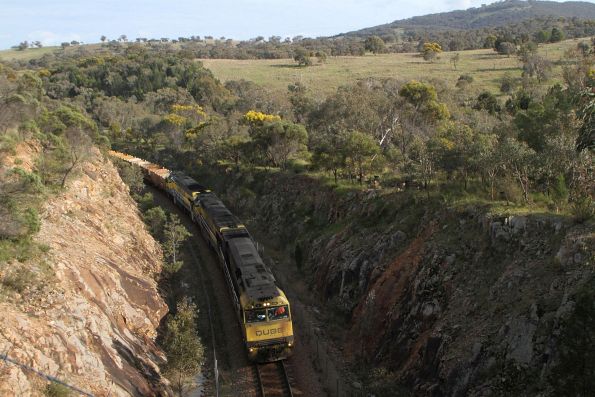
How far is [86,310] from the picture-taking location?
19688 millimetres

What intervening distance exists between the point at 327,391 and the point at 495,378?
7.87 metres

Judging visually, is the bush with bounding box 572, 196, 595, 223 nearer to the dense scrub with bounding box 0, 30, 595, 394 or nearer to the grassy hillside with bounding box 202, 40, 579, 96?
the dense scrub with bounding box 0, 30, 595, 394

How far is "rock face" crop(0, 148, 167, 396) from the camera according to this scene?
16.0m

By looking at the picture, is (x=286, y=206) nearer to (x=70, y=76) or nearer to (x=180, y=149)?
(x=180, y=149)

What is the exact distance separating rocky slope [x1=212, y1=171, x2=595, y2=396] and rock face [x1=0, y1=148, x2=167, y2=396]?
33.7 ft

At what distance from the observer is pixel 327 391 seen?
2131 centimetres

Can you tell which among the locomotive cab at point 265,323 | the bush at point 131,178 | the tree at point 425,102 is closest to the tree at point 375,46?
the tree at point 425,102

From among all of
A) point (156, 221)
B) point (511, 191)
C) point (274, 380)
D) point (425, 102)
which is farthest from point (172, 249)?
point (425, 102)

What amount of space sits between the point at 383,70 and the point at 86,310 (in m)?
84.3

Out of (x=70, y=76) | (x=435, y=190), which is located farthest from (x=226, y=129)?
(x=70, y=76)

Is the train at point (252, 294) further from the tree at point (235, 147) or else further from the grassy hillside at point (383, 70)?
the grassy hillside at point (383, 70)

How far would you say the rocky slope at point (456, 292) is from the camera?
15750mm

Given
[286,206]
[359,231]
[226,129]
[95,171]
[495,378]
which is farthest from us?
[226,129]

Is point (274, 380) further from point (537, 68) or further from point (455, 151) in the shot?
point (537, 68)
